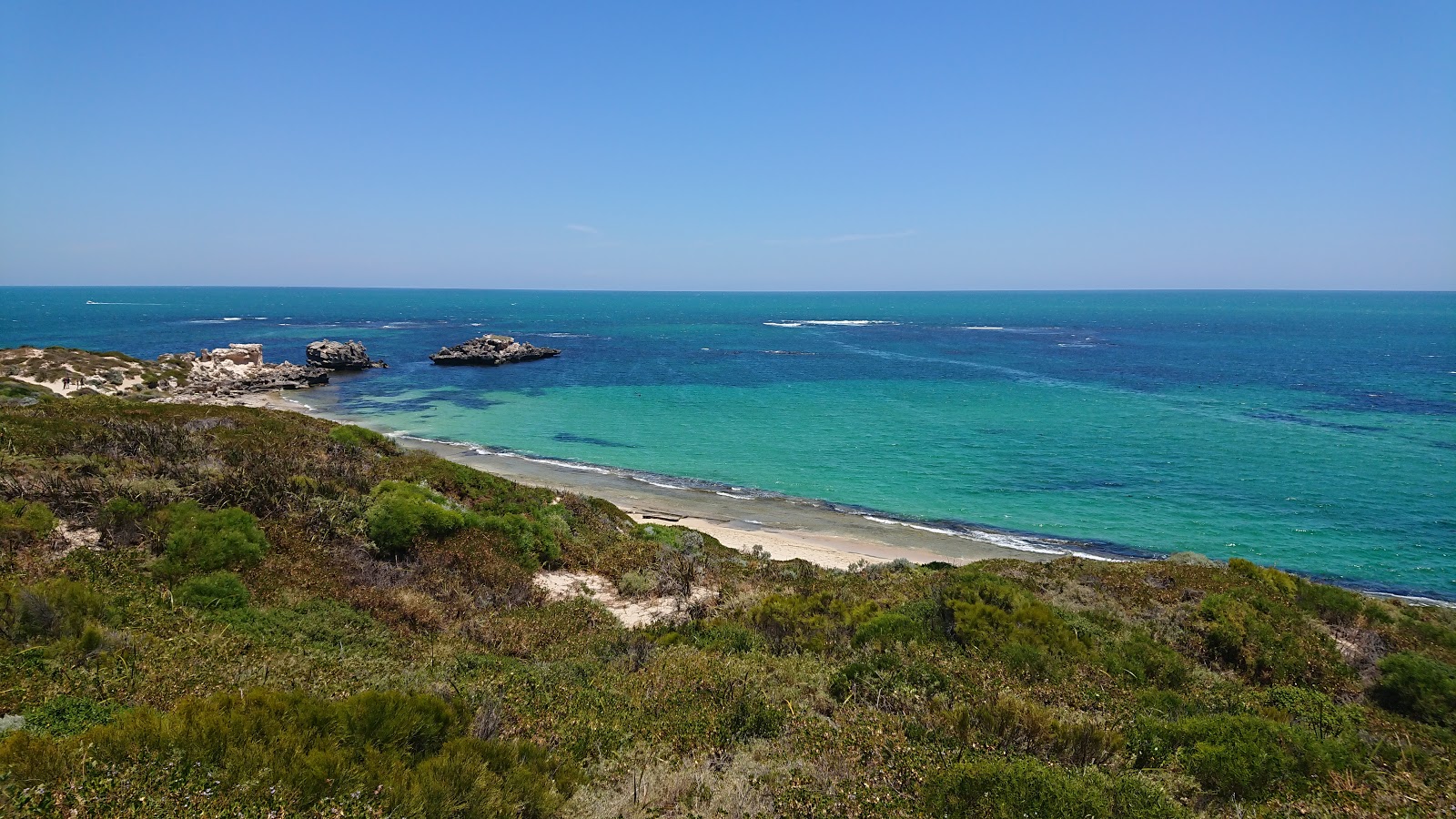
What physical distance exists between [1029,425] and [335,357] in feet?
219

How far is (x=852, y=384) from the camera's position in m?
61.9

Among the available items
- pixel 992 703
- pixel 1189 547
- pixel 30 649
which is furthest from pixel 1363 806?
pixel 1189 547

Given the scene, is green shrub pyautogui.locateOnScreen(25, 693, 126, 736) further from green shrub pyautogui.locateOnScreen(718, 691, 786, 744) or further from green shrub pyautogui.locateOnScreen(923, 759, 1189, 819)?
green shrub pyautogui.locateOnScreen(923, 759, 1189, 819)

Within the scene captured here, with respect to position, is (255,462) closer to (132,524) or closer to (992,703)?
(132,524)

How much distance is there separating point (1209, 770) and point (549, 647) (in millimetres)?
7686

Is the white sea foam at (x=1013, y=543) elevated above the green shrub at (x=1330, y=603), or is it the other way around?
the green shrub at (x=1330, y=603)

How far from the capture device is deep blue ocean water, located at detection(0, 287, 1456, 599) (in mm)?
26203

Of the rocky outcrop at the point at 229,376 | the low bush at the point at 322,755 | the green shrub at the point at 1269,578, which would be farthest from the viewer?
the rocky outcrop at the point at 229,376

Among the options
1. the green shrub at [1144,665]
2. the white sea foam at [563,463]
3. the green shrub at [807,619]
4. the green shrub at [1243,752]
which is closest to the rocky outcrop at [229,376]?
the white sea foam at [563,463]

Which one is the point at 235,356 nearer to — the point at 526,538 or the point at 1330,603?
the point at 526,538

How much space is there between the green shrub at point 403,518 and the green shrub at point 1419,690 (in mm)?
14990

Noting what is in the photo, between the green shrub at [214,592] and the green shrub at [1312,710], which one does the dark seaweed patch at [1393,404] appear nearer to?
the green shrub at [1312,710]

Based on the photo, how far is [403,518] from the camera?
12359mm

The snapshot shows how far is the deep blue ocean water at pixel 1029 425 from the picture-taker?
86.0 ft
